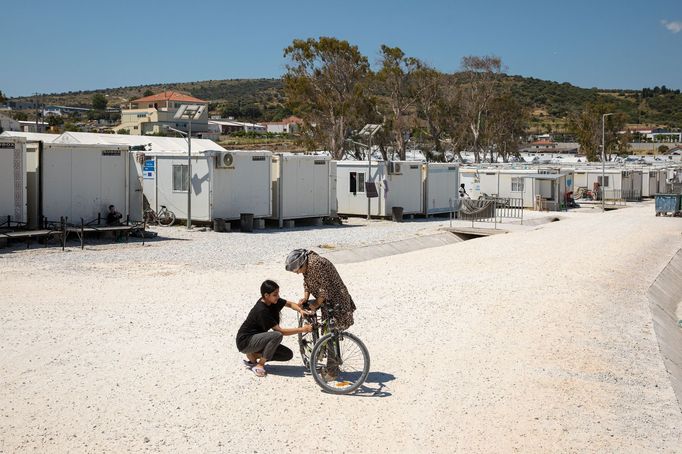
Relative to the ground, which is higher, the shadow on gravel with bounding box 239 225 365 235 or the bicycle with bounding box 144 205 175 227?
the bicycle with bounding box 144 205 175 227

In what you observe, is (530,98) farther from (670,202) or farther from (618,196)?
(670,202)

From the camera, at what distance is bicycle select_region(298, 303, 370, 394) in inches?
281

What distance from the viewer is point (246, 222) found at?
22.5 m

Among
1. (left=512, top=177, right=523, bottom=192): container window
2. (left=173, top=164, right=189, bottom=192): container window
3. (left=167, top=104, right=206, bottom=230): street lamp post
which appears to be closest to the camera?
(left=167, top=104, right=206, bottom=230): street lamp post

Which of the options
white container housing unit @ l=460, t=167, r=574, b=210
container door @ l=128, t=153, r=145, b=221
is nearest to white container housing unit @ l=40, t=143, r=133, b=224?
container door @ l=128, t=153, r=145, b=221

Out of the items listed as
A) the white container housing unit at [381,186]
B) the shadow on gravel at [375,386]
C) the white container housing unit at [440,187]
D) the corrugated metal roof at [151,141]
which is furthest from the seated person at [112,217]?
the shadow on gravel at [375,386]

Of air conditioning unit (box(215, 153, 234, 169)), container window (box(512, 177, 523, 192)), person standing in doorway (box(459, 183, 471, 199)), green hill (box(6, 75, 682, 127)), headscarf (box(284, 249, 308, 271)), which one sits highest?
green hill (box(6, 75, 682, 127))

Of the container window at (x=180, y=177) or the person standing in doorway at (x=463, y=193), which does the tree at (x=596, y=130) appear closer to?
the person standing in doorway at (x=463, y=193)

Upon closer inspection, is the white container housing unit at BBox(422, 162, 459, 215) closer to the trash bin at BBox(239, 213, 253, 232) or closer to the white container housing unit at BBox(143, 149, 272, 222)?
the white container housing unit at BBox(143, 149, 272, 222)

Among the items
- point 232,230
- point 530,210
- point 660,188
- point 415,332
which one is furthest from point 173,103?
point 415,332

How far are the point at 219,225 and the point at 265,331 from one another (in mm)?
14744

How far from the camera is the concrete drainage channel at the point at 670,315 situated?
932 cm

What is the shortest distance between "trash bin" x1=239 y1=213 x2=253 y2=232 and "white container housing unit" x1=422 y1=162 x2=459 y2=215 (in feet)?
29.6

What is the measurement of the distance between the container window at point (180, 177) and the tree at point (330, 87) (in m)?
31.1
